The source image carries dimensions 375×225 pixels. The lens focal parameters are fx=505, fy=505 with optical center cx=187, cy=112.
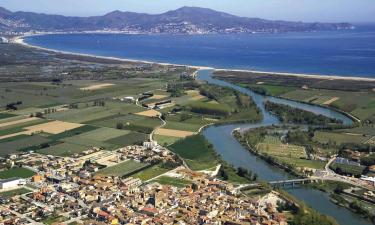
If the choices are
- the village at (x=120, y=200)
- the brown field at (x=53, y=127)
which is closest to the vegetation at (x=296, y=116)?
the village at (x=120, y=200)

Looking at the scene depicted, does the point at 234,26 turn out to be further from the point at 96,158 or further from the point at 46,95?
the point at 96,158

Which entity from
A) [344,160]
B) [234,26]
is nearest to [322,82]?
[344,160]

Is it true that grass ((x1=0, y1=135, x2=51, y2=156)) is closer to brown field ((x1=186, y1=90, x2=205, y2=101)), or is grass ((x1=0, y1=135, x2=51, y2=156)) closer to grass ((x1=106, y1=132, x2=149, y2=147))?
grass ((x1=106, y1=132, x2=149, y2=147))

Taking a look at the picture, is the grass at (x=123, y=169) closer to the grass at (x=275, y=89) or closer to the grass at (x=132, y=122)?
the grass at (x=132, y=122)

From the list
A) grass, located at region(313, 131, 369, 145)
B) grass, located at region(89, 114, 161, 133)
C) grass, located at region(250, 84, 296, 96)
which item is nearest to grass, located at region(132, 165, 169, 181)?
grass, located at region(89, 114, 161, 133)

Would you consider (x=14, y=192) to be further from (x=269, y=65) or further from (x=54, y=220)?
(x=269, y=65)

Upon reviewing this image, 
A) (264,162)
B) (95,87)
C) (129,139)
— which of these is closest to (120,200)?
(264,162)

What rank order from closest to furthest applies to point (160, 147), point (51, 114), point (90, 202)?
point (90, 202) → point (160, 147) → point (51, 114)
